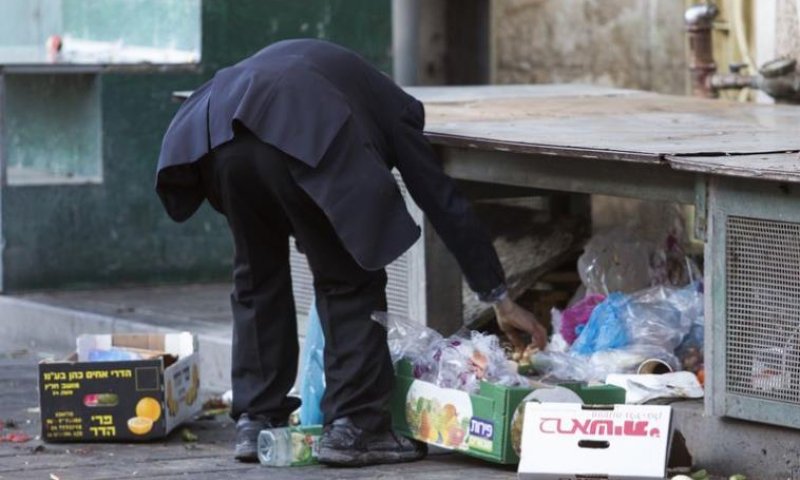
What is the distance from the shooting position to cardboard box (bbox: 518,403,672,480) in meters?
4.81

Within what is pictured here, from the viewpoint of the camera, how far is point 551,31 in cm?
931

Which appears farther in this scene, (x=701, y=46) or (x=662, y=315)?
(x=701, y=46)

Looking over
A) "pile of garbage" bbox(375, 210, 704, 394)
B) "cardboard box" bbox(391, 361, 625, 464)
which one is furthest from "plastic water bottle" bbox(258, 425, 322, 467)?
"pile of garbage" bbox(375, 210, 704, 394)

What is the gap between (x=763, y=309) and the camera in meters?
5.00

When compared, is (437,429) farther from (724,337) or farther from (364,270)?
(724,337)

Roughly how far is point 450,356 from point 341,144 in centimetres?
75

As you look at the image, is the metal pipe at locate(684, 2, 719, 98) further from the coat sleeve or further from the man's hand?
the coat sleeve

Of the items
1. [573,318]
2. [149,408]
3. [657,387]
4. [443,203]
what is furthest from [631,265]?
[149,408]

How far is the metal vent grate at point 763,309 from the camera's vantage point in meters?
4.93

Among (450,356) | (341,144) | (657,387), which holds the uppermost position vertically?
(341,144)

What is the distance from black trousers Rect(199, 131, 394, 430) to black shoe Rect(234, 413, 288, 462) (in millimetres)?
25

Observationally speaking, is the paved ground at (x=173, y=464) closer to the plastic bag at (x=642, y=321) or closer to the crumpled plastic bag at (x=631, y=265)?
the plastic bag at (x=642, y=321)

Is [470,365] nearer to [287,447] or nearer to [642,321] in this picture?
[287,447]

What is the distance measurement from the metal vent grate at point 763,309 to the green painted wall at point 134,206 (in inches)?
172
